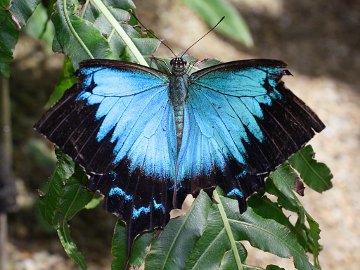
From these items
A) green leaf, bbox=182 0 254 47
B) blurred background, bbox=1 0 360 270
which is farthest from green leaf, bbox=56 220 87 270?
green leaf, bbox=182 0 254 47

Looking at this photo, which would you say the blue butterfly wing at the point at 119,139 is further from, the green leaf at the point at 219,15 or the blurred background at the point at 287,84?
the green leaf at the point at 219,15

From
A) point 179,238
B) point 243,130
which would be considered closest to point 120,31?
point 243,130

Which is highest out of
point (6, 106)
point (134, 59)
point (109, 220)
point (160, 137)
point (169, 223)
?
point (109, 220)

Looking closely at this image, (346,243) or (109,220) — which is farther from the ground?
(346,243)

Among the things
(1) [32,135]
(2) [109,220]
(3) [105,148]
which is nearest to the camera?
(3) [105,148]

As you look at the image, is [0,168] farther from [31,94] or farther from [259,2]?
[259,2]

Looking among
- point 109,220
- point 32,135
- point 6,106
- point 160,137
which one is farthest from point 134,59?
point 32,135
